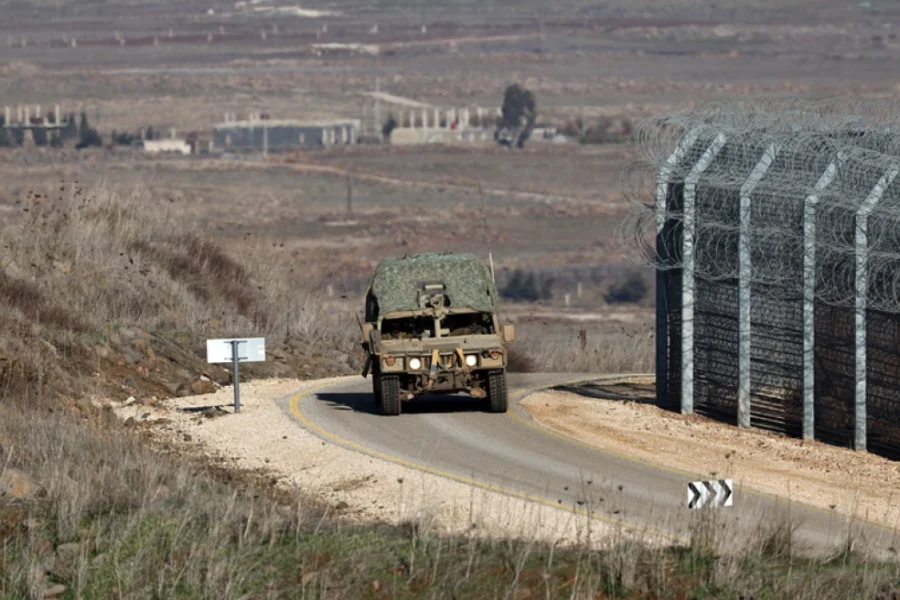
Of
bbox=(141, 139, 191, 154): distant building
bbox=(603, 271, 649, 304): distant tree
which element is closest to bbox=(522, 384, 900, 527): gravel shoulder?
bbox=(603, 271, 649, 304): distant tree

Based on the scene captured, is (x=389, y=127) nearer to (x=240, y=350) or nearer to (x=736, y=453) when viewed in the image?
(x=240, y=350)

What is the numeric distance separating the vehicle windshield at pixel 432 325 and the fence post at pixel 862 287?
5.35 m

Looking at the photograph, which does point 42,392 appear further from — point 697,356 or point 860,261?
point 860,261

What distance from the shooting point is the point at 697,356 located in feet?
94.0

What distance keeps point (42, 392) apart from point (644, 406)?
900 cm

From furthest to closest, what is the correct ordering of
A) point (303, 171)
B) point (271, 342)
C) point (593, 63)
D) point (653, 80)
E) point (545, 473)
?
point (593, 63) < point (653, 80) < point (303, 171) < point (271, 342) < point (545, 473)

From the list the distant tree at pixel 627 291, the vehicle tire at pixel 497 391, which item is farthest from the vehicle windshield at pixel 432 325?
the distant tree at pixel 627 291

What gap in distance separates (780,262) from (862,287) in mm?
1926

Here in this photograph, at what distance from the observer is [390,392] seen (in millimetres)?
27016

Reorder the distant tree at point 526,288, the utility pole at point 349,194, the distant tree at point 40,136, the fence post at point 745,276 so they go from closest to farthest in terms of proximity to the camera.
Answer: the fence post at point 745,276, the distant tree at point 526,288, the utility pole at point 349,194, the distant tree at point 40,136

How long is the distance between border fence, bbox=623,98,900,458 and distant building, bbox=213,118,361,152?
9479 centimetres

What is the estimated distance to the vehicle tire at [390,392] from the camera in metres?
26.9

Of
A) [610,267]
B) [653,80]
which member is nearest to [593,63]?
[653,80]

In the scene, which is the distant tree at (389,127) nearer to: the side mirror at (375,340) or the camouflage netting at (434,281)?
the camouflage netting at (434,281)
